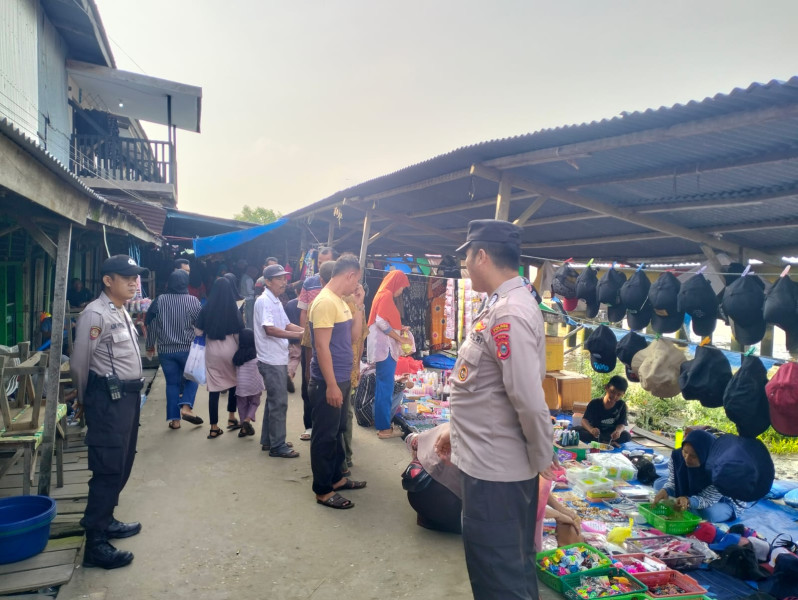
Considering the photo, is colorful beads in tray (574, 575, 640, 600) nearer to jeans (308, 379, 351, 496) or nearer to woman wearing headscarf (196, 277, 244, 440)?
jeans (308, 379, 351, 496)

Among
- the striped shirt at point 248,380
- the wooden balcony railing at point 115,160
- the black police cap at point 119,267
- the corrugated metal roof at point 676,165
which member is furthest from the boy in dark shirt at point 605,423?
the wooden balcony railing at point 115,160

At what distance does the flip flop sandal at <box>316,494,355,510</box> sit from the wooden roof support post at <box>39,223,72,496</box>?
2.03 m

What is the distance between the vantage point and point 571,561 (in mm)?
3305

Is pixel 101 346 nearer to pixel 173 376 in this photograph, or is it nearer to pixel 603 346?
pixel 173 376

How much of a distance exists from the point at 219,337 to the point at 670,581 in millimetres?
4748

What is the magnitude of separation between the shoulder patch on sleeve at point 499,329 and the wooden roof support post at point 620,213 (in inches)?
113

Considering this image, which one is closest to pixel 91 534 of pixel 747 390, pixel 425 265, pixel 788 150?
pixel 747 390

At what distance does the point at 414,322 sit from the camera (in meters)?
11.2

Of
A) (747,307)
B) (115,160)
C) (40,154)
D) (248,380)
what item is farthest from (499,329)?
(115,160)

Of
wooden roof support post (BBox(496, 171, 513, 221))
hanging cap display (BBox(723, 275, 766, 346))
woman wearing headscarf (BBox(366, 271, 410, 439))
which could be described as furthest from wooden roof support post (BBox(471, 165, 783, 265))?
woman wearing headscarf (BBox(366, 271, 410, 439))

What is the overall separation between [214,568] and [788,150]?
4.63 m

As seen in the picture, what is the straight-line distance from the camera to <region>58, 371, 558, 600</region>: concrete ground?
318 centimetres

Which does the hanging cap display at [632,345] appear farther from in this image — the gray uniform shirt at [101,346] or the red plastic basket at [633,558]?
the gray uniform shirt at [101,346]

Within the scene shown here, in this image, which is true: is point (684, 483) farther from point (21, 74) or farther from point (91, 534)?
point (21, 74)
